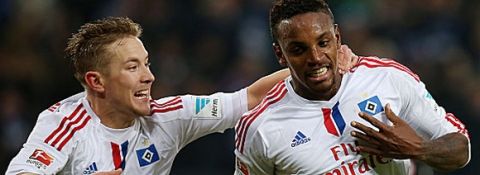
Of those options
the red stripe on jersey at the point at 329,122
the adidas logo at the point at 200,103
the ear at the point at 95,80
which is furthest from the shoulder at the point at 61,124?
the red stripe on jersey at the point at 329,122

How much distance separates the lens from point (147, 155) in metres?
4.70

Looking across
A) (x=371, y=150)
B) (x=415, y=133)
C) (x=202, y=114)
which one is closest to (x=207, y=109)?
(x=202, y=114)

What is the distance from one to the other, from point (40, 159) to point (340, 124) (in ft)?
4.46

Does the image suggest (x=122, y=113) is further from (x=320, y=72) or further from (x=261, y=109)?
(x=320, y=72)

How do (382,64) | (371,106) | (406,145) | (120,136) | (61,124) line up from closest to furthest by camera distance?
(406,145) → (371,106) → (382,64) → (61,124) → (120,136)

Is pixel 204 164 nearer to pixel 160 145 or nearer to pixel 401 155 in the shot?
pixel 160 145

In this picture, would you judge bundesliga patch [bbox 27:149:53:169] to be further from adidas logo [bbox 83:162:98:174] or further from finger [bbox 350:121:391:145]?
finger [bbox 350:121:391:145]

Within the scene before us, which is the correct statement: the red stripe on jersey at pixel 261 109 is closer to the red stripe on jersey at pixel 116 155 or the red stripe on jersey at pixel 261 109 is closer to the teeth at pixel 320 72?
the teeth at pixel 320 72

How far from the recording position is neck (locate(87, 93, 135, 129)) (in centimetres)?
473

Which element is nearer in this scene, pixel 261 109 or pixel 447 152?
pixel 447 152

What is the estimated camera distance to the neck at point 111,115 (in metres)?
4.73

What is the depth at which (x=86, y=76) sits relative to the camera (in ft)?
15.6

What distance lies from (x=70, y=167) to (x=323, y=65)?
1.33m

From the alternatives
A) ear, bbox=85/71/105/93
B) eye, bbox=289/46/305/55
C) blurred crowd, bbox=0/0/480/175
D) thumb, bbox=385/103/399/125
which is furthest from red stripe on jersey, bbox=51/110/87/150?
blurred crowd, bbox=0/0/480/175
